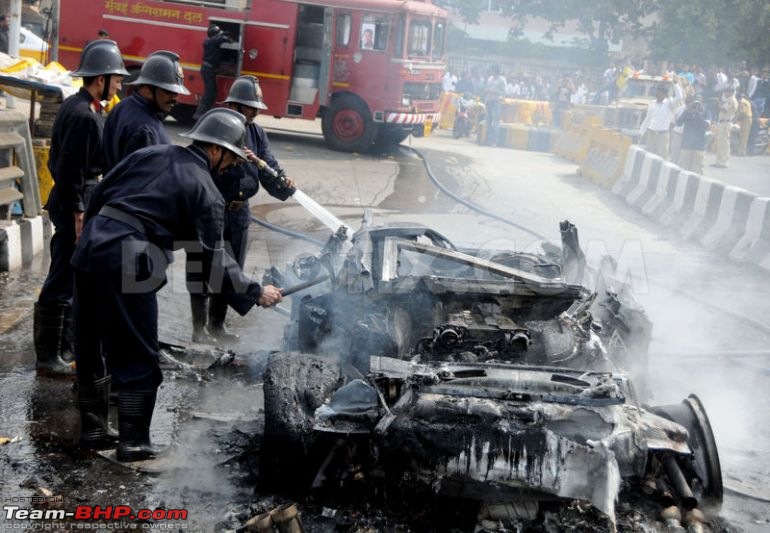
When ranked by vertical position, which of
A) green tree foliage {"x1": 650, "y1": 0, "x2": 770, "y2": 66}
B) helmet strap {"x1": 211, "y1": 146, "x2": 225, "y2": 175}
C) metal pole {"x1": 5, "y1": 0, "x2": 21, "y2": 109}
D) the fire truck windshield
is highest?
green tree foliage {"x1": 650, "y1": 0, "x2": 770, "y2": 66}

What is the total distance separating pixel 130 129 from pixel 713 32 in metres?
34.2

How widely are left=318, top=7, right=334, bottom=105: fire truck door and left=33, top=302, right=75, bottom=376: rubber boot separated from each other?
12.3 meters

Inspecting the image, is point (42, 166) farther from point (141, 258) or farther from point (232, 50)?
point (232, 50)

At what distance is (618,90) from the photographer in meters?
27.8

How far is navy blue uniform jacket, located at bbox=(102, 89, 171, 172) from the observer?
5.36 meters

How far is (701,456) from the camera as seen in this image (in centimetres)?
438

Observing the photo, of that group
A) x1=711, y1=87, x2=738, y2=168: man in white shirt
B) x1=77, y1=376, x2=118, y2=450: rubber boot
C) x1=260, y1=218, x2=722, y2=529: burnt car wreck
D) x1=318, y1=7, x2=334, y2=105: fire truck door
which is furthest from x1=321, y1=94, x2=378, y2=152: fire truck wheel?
x1=77, y1=376, x2=118, y2=450: rubber boot

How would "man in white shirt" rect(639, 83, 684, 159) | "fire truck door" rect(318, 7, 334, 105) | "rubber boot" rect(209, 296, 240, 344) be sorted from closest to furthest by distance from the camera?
"rubber boot" rect(209, 296, 240, 344), "fire truck door" rect(318, 7, 334, 105), "man in white shirt" rect(639, 83, 684, 159)

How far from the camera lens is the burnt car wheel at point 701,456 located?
4316 mm

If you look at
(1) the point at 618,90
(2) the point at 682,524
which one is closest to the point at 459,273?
(2) the point at 682,524

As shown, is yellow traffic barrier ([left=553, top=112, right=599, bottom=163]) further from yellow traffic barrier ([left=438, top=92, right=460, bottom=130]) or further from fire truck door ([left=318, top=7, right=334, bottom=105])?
fire truck door ([left=318, top=7, right=334, bottom=105])

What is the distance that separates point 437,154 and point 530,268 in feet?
43.2

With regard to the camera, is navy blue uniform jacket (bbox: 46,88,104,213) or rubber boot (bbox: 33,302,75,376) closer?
navy blue uniform jacket (bbox: 46,88,104,213)

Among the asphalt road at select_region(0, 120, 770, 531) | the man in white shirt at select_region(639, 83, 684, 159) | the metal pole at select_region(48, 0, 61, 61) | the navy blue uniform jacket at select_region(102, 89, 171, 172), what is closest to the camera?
the asphalt road at select_region(0, 120, 770, 531)
